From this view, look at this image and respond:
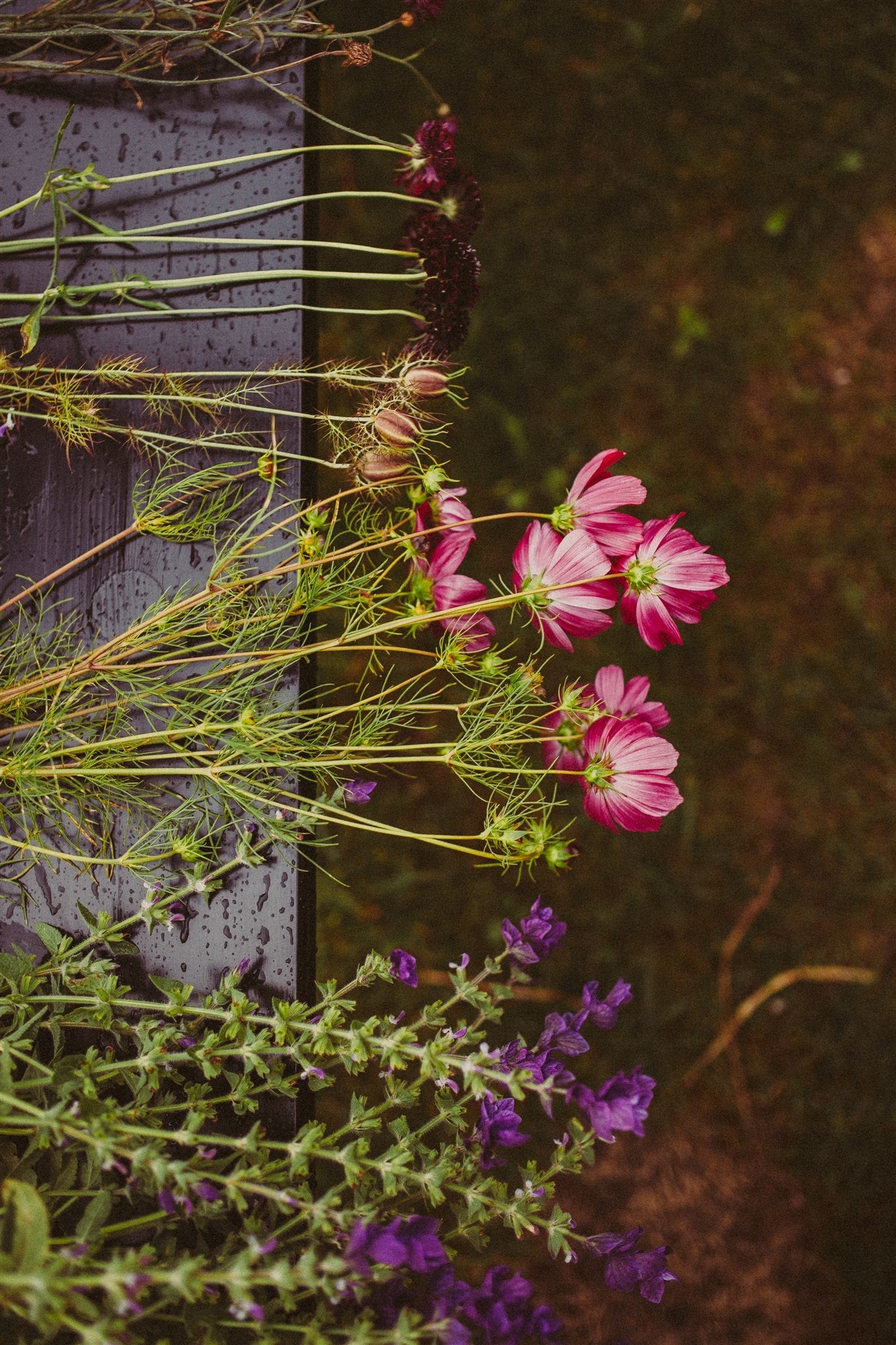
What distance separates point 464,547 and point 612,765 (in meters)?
0.20

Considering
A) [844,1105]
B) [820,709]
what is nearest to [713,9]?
[820,709]

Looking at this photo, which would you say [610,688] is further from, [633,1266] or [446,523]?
[633,1266]

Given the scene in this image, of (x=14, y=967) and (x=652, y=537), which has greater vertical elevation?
(x=652, y=537)

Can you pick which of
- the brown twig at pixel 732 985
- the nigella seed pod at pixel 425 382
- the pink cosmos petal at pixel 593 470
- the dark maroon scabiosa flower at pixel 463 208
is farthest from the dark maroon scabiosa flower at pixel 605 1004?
the brown twig at pixel 732 985

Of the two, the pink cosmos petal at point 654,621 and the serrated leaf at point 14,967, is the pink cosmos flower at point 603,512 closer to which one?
the pink cosmos petal at point 654,621

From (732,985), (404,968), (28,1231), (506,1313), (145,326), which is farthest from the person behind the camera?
(732,985)

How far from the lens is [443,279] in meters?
0.70

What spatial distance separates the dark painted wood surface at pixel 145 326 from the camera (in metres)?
0.77

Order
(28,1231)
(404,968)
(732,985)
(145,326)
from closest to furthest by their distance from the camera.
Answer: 1. (28,1231)
2. (404,968)
3. (145,326)
4. (732,985)

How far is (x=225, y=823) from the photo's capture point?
725 mm

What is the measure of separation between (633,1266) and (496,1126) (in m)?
0.14

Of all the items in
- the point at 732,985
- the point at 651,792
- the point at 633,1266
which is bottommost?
the point at 732,985

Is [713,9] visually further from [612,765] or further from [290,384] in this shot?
[612,765]

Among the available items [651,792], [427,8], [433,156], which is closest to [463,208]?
[433,156]
